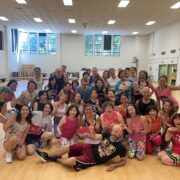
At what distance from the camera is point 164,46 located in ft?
56.3

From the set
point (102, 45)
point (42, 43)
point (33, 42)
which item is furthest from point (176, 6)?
point (33, 42)

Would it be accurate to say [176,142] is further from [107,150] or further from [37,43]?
[37,43]

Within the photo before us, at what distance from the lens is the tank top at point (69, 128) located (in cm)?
379

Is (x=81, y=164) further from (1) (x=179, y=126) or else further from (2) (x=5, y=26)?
(2) (x=5, y=26)

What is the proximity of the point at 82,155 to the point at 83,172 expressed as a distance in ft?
0.82

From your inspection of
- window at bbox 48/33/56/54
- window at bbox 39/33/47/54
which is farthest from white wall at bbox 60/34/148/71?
window at bbox 39/33/47/54

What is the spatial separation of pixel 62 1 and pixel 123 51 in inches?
481

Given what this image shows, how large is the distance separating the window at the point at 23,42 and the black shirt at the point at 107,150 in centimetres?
1912

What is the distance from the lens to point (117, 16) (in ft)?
41.8

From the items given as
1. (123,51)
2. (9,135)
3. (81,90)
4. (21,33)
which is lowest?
(9,135)

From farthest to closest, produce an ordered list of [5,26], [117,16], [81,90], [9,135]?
[5,26] → [117,16] → [81,90] → [9,135]

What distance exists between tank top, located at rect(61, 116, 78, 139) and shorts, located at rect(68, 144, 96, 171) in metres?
0.52

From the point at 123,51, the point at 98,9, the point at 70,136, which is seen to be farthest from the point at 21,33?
the point at 70,136

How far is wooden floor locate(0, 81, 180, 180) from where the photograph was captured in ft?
9.53
